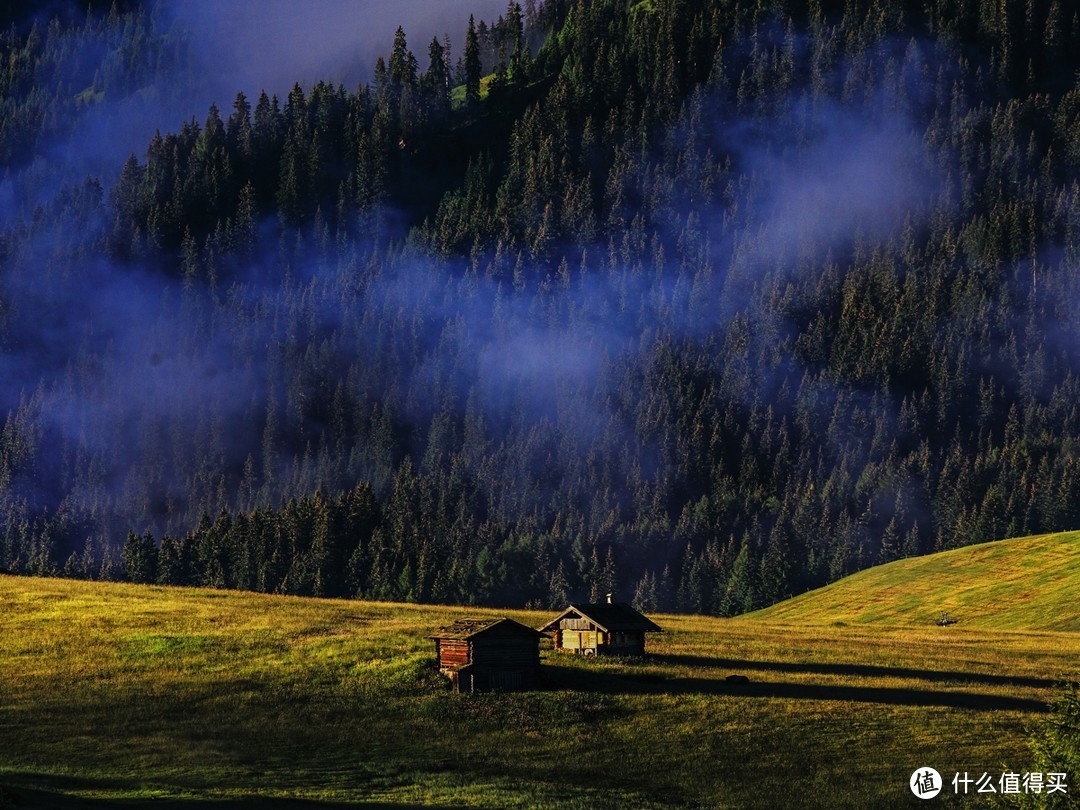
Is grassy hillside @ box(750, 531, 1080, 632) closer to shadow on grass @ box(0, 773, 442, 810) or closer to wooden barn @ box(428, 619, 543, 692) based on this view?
wooden barn @ box(428, 619, 543, 692)

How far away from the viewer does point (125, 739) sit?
223 feet

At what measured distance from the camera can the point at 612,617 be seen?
91.5 m

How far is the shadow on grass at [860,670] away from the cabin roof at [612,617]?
2299 millimetres

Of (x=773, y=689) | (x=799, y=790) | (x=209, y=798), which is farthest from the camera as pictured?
(x=773, y=689)

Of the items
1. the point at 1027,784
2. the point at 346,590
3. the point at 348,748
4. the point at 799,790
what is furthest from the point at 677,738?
the point at 346,590

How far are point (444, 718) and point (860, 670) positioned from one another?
30.5 m

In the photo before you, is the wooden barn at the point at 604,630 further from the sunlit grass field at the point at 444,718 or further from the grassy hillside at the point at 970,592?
the grassy hillside at the point at 970,592

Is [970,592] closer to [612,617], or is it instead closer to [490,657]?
[612,617]

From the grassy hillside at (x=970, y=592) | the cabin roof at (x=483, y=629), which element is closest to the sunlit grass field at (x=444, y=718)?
the cabin roof at (x=483, y=629)

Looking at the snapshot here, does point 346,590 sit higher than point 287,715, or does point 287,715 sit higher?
point 346,590

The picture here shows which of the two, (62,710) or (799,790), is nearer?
(799,790)

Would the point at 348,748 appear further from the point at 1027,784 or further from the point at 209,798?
the point at 1027,784

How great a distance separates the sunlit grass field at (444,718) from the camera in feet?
191

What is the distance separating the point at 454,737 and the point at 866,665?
1368 inches
